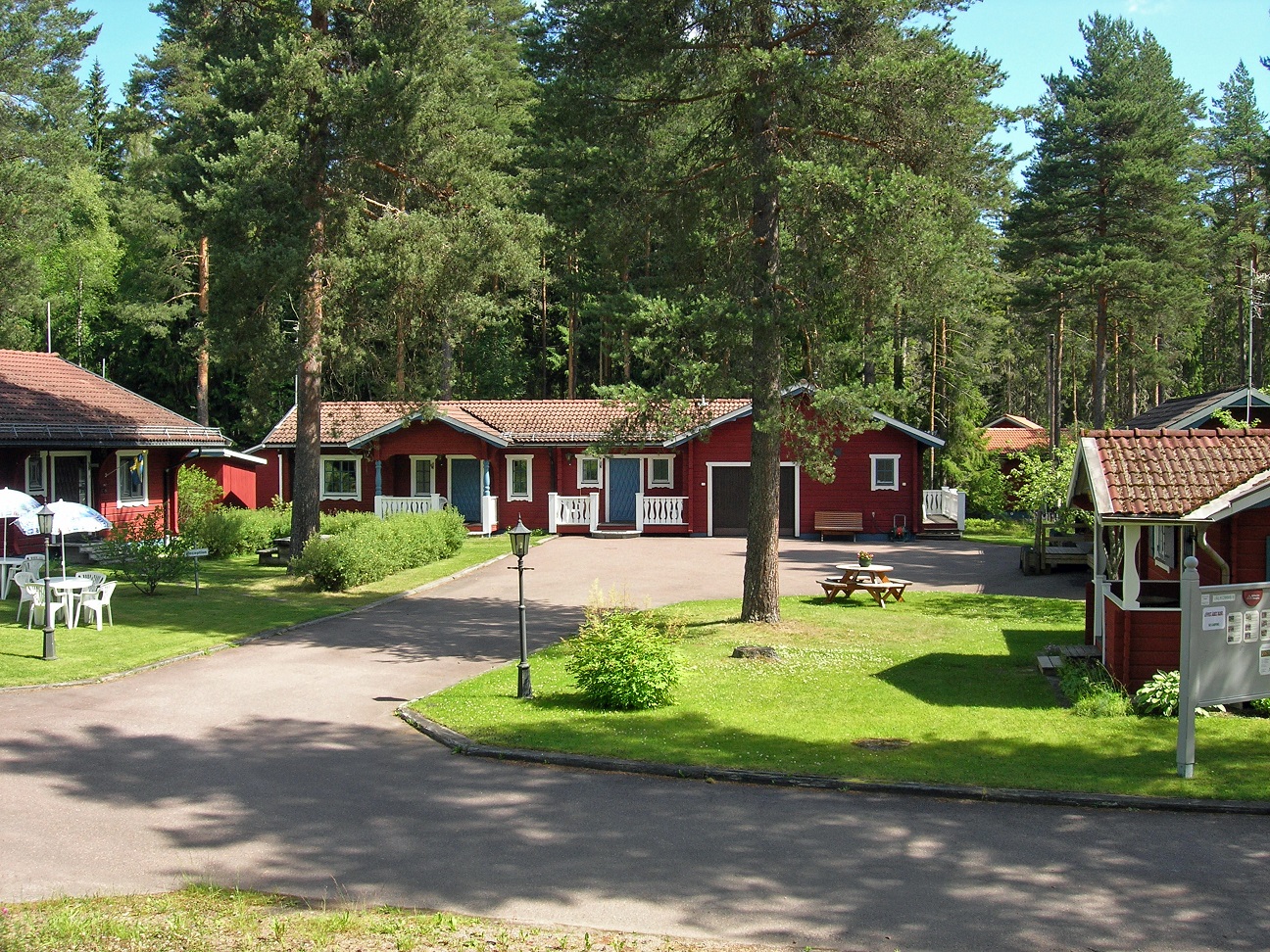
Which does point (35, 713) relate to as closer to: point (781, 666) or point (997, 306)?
point (781, 666)

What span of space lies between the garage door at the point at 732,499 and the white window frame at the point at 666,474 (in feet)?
4.67

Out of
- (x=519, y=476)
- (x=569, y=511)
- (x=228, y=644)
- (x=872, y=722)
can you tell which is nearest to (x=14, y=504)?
(x=228, y=644)

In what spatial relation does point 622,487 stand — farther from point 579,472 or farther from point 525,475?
point 525,475

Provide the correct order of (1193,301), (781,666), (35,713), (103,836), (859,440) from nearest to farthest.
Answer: (103,836) < (35,713) < (781,666) < (859,440) < (1193,301)

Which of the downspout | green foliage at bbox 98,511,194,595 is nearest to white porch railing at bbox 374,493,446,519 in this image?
green foliage at bbox 98,511,194,595

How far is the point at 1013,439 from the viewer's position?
51.1m

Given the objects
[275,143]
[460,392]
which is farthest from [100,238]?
[275,143]

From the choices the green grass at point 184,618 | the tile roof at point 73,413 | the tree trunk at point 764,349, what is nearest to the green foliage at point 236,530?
the green grass at point 184,618

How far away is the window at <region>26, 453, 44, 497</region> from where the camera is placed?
79.2 ft

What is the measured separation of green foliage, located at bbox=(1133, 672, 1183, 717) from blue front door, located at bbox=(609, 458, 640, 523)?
907 inches

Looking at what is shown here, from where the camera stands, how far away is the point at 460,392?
50281 mm

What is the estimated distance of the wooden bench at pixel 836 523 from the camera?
3262 cm

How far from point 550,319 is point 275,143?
32382mm

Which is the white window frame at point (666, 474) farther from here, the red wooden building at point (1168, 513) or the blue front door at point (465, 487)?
the red wooden building at point (1168, 513)
